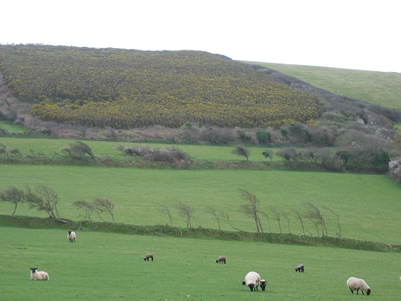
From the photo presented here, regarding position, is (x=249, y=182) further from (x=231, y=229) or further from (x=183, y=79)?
(x=183, y=79)

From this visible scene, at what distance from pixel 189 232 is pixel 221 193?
70.5ft

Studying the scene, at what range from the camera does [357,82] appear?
16962 centimetres

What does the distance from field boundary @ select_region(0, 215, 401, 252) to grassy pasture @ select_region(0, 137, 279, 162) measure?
107 feet

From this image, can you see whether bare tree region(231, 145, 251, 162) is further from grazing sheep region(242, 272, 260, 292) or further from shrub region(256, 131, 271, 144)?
grazing sheep region(242, 272, 260, 292)

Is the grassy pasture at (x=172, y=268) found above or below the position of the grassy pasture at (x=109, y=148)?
below

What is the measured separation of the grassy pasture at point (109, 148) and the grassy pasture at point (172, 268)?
37.2m

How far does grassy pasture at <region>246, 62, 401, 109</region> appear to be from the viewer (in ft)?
490

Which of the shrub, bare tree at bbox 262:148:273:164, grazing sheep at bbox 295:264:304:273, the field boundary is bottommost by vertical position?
the field boundary

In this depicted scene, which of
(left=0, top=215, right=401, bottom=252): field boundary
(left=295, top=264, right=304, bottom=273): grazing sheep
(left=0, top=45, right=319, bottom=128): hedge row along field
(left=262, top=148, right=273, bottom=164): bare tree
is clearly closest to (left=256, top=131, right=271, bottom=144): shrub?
(left=0, top=45, right=319, bottom=128): hedge row along field

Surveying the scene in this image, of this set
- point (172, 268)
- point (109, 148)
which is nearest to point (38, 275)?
point (172, 268)

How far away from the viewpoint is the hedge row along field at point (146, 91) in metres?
105

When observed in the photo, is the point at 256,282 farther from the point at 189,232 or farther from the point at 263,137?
the point at 263,137

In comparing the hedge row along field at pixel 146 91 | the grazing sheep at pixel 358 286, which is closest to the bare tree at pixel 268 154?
the hedge row along field at pixel 146 91

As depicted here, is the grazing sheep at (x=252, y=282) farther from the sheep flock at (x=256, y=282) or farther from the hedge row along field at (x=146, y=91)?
the hedge row along field at (x=146, y=91)
